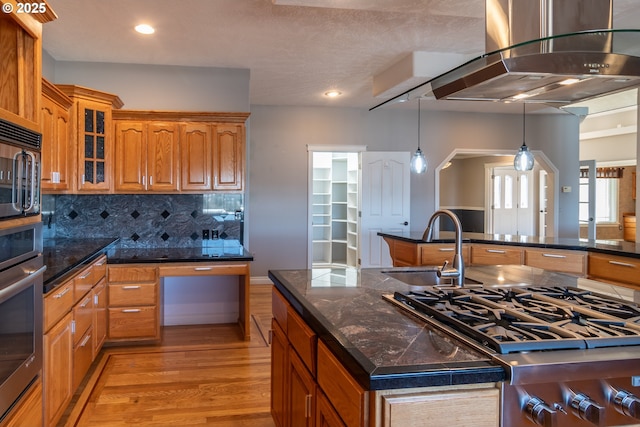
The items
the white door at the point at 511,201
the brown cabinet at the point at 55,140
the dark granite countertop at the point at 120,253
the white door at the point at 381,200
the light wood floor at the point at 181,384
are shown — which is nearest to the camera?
the light wood floor at the point at 181,384

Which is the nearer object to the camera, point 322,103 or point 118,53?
point 118,53

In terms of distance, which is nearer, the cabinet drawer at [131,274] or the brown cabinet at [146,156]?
the cabinet drawer at [131,274]

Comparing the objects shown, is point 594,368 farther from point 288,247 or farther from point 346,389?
point 288,247

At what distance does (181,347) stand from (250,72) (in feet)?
9.30

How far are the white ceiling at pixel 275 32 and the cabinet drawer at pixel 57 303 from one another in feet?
6.51

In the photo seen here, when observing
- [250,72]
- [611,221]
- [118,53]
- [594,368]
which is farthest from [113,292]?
[611,221]

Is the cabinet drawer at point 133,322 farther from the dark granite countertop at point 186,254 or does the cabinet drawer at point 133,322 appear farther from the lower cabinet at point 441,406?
the lower cabinet at point 441,406

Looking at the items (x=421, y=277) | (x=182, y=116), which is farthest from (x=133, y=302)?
(x=421, y=277)

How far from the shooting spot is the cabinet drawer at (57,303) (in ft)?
7.82

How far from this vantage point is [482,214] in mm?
10172

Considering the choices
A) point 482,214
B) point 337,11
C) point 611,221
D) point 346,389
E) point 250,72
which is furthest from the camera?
point 611,221

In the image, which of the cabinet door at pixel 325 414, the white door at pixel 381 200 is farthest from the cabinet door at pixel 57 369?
the white door at pixel 381 200

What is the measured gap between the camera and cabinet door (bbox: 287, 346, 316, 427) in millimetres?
1738

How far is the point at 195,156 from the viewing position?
459 cm
